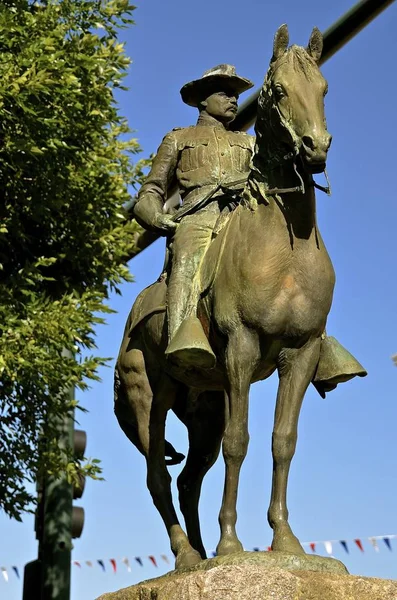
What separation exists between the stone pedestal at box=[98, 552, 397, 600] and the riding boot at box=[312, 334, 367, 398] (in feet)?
4.53

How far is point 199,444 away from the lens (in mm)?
9125

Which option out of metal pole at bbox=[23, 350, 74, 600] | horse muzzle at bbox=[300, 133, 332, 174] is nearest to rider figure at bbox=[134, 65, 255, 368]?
horse muzzle at bbox=[300, 133, 332, 174]

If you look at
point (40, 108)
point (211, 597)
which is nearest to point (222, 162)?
point (211, 597)

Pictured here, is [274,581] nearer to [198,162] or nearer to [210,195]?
[210,195]

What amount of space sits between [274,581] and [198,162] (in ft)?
11.2

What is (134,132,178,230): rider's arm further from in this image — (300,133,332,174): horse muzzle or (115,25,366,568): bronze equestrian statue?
(300,133,332,174): horse muzzle

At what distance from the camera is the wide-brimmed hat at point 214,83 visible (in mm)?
9078

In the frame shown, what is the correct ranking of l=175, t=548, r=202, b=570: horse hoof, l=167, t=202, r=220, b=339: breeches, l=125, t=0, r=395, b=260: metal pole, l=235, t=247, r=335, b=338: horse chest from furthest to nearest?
l=125, t=0, r=395, b=260: metal pole < l=167, t=202, r=220, b=339: breeches < l=175, t=548, r=202, b=570: horse hoof < l=235, t=247, r=335, b=338: horse chest

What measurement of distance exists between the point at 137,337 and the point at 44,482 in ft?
19.1

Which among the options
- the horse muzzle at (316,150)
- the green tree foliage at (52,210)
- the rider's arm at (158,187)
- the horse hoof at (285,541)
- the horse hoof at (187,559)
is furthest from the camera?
the green tree foliage at (52,210)

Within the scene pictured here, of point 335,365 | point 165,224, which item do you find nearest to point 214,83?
point 165,224

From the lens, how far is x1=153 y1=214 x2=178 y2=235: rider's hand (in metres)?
8.74

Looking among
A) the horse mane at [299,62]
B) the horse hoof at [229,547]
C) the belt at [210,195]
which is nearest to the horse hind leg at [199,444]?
the belt at [210,195]

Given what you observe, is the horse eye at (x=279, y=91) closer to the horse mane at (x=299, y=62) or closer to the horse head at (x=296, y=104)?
the horse head at (x=296, y=104)
